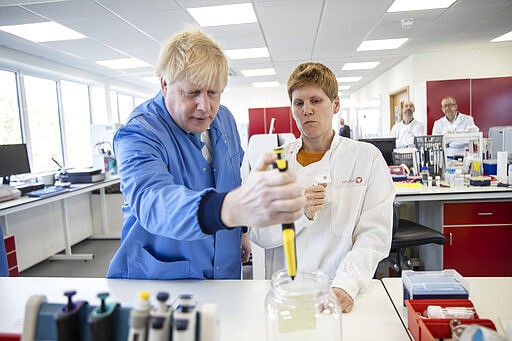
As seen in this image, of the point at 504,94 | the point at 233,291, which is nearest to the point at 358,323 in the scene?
the point at 233,291

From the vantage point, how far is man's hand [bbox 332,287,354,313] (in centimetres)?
103

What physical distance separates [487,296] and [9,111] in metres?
5.87

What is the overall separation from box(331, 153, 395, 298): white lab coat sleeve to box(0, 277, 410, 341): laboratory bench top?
6 cm

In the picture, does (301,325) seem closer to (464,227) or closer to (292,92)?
(292,92)

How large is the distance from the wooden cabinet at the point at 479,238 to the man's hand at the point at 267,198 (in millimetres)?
2727

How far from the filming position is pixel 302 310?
2.52ft

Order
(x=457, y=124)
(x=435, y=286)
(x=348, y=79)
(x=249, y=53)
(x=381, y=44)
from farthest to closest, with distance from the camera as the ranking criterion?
1. (x=348, y=79)
2. (x=249, y=53)
3. (x=381, y=44)
4. (x=457, y=124)
5. (x=435, y=286)

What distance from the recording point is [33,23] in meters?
4.09

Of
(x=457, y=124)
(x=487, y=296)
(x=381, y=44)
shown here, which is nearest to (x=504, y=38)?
(x=457, y=124)

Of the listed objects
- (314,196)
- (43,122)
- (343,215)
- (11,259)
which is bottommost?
(11,259)

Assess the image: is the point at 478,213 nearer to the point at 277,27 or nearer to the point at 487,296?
the point at 487,296

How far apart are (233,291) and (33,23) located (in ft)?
14.2

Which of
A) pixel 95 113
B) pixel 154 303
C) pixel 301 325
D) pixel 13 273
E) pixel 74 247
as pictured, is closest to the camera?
pixel 154 303

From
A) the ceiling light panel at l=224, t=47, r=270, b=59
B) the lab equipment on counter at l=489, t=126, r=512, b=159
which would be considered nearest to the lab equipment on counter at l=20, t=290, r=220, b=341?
the lab equipment on counter at l=489, t=126, r=512, b=159
